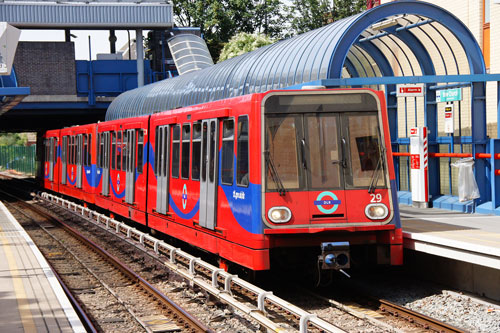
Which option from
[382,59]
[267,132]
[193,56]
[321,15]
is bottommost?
[267,132]

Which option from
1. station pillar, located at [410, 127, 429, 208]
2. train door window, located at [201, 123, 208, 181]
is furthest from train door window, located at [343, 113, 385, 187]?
station pillar, located at [410, 127, 429, 208]

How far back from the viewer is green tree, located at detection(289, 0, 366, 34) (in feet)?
216

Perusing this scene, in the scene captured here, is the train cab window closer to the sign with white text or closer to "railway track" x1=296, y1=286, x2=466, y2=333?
"railway track" x1=296, y1=286, x2=466, y2=333

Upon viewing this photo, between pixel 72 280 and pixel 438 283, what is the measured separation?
6569 millimetres

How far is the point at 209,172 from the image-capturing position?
40.2 ft

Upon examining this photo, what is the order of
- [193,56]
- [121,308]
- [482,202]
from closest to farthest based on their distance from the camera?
[121,308] < [482,202] < [193,56]

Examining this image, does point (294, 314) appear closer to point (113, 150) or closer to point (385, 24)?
point (385, 24)

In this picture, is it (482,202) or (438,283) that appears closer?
(438,283)

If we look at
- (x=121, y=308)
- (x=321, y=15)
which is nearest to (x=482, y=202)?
(x=121, y=308)

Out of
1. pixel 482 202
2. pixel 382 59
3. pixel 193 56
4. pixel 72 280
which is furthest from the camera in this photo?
pixel 193 56

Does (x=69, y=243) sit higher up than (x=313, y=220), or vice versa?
(x=313, y=220)

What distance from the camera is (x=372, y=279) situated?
42.2ft

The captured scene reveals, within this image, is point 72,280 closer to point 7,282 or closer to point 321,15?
point 7,282

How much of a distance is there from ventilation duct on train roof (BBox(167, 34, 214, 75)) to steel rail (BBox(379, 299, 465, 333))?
3553cm
